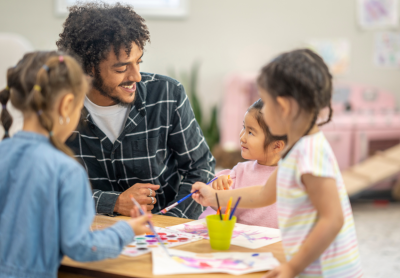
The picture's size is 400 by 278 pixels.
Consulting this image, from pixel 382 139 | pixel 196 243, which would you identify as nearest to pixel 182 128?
pixel 196 243

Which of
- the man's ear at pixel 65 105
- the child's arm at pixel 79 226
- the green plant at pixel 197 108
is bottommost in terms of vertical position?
the green plant at pixel 197 108

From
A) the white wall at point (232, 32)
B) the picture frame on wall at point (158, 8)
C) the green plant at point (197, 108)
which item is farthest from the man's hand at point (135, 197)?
the picture frame on wall at point (158, 8)

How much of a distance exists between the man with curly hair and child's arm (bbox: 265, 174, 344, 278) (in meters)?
0.64

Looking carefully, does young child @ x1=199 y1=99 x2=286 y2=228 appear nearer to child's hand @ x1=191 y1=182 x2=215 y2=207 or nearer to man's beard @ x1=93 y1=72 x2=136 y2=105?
child's hand @ x1=191 y1=182 x2=215 y2=207

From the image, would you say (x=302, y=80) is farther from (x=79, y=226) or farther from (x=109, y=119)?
(x=109, y=119)

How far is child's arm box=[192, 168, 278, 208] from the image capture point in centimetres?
102

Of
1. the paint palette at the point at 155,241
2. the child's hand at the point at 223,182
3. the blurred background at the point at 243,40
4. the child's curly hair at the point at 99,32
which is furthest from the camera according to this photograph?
the blurred background at the point at 243,40

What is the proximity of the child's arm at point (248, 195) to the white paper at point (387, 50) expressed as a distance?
3586mm

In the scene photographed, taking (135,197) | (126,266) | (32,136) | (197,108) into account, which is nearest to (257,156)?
(135,197)

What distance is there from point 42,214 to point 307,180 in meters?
0.50

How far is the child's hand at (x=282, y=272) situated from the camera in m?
0.80

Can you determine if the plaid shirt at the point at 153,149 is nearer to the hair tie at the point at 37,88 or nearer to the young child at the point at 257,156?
the young child at the point at 257,156

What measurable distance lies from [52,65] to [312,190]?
559 millimetres

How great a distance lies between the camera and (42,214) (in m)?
0.80
